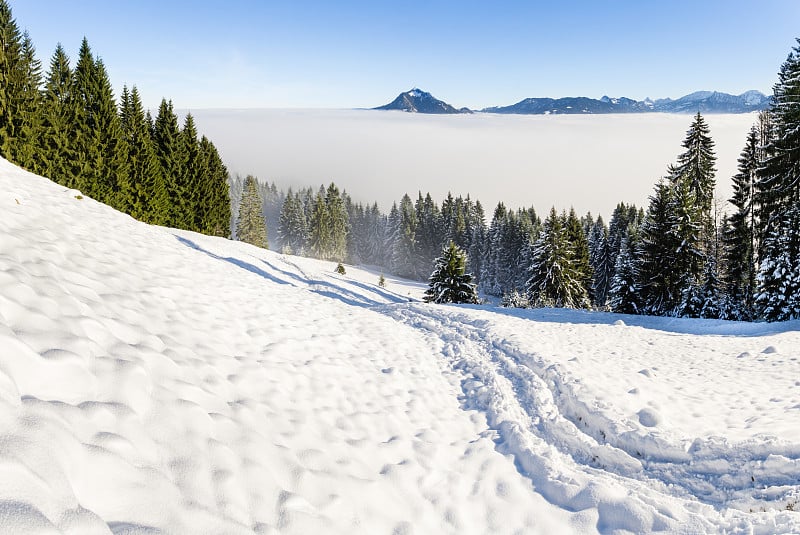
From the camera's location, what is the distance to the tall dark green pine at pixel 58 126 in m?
27.7

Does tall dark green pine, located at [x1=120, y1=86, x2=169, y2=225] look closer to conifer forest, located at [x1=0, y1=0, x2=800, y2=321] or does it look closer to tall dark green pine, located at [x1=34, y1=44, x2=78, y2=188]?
conifer forest, located at [x1=0, y1=0, x2=800, y2=321]

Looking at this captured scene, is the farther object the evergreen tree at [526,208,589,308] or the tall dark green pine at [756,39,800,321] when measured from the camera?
the evergreen tree at [526,208,589,308]

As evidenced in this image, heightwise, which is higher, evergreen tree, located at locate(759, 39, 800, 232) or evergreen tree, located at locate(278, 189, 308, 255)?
evergreen tree, located at locate(759, 39, 800, 232)

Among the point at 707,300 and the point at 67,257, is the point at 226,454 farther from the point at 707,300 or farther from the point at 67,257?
the point at 707,300

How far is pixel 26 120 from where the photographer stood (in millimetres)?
25625

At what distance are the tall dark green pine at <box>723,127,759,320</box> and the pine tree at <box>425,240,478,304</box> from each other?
763 inches

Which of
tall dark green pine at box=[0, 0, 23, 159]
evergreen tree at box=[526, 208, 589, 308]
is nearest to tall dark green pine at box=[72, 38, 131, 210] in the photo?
tall dark green pine at box=[0, 0, 23, 159]

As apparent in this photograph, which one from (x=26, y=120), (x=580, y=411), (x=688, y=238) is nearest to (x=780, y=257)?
(x=688, y=238)

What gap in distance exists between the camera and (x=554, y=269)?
36.0 meters

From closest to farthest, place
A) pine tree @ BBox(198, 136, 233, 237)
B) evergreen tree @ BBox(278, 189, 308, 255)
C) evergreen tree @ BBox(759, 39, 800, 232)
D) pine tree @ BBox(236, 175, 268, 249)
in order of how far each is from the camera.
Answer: evergreen tree @ BBox(759, 39, 800, 232), pine tree @ BBox(198, 136, 233, 237), pine tree @ BBox(236, 175, 268, 249), evergreen tree @ BBox(278, 189, 308, 255)

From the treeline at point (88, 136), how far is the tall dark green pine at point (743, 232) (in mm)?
47593

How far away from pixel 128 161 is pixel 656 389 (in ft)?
129

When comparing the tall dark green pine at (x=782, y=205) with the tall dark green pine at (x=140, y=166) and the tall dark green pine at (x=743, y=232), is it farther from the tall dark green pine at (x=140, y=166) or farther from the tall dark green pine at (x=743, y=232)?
the tall dark green pine at (x=140, y=166)

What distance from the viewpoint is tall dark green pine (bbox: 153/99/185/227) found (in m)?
39.1
